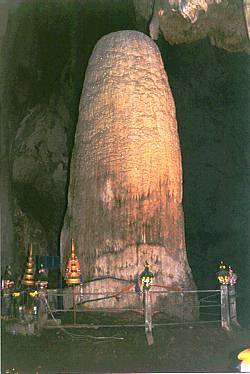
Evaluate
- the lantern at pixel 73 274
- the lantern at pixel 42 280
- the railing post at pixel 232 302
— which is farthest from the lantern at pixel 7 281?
the railing post at pixel 232 302

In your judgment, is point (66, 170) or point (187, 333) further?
point (66, 170)

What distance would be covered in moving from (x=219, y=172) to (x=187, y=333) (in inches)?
222

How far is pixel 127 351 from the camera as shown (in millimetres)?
7172

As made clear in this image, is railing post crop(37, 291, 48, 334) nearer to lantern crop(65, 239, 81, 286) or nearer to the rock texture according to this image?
lantern crop(65, 239, 81, 286)

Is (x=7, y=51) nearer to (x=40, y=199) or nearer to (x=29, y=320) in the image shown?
(x=40, y=199)

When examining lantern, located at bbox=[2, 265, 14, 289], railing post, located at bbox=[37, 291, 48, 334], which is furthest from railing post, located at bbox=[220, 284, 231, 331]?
lantern, located at bbox=[2, 265, 14, 289]

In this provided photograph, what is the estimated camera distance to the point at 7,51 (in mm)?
10117

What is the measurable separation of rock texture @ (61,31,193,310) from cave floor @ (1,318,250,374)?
1279 mm

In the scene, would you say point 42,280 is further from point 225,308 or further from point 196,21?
point 196,21

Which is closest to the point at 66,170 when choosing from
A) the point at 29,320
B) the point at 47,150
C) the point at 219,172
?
the point at 47,150

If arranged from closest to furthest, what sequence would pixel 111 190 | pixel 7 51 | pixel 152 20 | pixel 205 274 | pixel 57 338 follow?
pixel 57 338, pixel 111 190, pixel 7 51, pixel 152 20, pixel 205 274

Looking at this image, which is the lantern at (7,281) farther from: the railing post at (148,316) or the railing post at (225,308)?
the railing post at (225,308)

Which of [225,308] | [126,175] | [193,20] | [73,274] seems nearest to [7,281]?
[73,274]

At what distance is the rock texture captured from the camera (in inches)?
353
